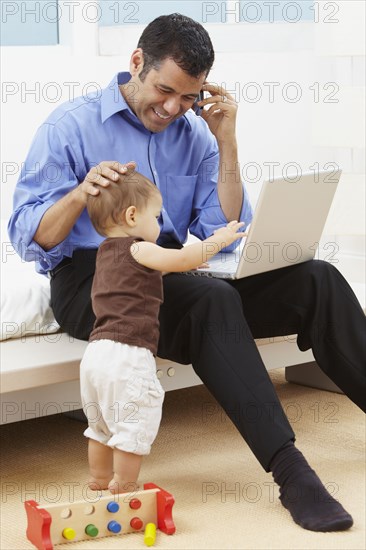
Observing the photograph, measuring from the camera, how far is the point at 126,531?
1597mm

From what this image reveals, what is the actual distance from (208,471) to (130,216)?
597 millimetres

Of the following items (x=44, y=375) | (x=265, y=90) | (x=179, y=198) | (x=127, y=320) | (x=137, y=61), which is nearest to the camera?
(x=127, y=320)

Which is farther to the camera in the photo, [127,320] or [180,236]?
[180,236]

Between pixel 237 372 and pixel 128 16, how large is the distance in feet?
7.14

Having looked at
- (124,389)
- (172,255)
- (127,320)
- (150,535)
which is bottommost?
(150,535)

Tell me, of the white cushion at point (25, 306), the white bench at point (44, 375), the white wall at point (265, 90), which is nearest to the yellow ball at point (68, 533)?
the white bench at point (44, 375)

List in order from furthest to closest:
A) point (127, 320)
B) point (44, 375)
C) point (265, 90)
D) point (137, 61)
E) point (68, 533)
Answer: point (265, 90)
point (137, 61)
point (44, 375)
point (127, 320)
point (68, 533)

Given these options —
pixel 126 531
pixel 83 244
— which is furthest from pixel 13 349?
pixel 126 531

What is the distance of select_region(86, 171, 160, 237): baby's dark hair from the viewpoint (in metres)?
1.65

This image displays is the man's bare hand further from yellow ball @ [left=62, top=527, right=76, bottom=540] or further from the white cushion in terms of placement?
yellow ball @ [left=62, top=527, right=76, bottom=540]

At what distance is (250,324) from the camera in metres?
1.94

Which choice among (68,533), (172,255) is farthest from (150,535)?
(172,255)

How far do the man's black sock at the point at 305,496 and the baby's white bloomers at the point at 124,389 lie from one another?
0.24m

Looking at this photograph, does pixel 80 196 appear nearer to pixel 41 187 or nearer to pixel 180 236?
pixel 41 187
